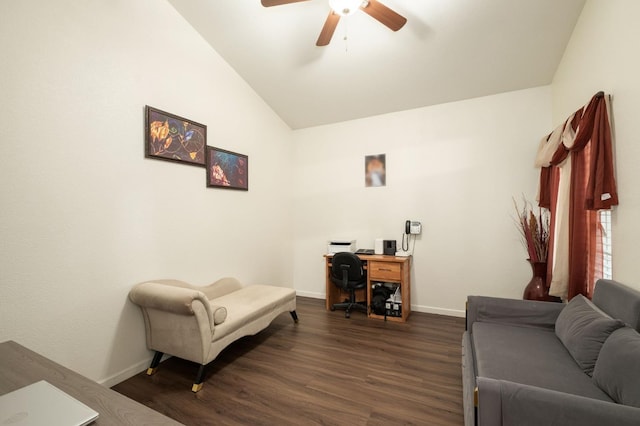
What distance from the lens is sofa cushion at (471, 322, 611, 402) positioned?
4.79 ft

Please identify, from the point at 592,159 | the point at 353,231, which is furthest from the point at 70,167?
the point at 592,159

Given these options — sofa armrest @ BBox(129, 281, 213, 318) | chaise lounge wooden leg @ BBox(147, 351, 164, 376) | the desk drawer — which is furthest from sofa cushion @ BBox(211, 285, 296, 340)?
the desk drawer

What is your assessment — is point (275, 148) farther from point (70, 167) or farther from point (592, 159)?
point (592, 159)

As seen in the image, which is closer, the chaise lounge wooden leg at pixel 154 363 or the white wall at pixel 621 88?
the white wall at pixel 621 88

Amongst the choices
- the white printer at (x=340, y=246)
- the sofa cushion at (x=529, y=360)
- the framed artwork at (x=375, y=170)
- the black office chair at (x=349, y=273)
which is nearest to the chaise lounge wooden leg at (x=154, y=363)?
the black office chair at (x=349, y=273)

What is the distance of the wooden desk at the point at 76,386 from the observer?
0.75 metres

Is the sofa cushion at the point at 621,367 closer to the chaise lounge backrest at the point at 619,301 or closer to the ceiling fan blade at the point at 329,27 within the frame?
the chaise lounge backrest at the point at 619,301

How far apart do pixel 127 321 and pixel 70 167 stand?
49.9 inches

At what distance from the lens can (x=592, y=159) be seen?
6.50ft

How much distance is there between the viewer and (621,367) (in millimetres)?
1287

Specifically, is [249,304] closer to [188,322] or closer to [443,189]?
[188,322]

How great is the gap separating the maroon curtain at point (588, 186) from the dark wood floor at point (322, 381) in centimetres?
128

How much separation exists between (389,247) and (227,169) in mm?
2336

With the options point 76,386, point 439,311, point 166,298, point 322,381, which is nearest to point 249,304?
point 166,298
